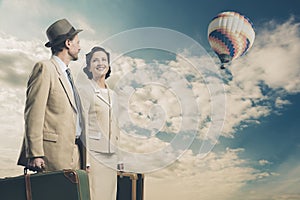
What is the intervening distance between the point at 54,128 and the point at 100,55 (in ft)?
3.57

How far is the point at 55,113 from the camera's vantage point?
11.2ft

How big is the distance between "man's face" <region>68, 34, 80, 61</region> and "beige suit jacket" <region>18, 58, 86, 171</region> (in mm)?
179

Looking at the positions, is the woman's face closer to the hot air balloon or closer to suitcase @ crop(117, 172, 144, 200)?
suitcase @ crop(117, 172, 144, 200)

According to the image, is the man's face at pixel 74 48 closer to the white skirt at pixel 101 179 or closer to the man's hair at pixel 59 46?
the man's hair at pixel 59 46

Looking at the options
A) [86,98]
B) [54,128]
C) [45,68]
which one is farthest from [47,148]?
[86,98]

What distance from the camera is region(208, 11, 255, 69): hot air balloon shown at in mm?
13320

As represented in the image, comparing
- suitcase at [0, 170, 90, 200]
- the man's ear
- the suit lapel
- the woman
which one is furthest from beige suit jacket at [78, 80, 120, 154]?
suitcase at [0, 170, 90, 200]

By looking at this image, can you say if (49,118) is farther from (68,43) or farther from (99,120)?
(99,120)

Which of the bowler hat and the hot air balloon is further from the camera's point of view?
the hot air balloon

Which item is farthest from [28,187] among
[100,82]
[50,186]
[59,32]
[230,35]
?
[230,35]

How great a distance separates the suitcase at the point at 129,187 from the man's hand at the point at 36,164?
112 cm

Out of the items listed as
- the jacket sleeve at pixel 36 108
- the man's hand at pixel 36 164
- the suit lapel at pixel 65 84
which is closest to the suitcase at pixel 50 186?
the man's hand at pixel 36 164

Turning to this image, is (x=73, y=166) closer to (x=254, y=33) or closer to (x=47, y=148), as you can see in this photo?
(x=47, y=148)

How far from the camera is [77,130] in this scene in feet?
11.7
